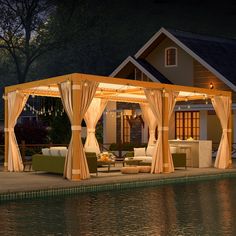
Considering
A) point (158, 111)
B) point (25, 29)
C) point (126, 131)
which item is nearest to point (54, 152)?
point (158, 111)

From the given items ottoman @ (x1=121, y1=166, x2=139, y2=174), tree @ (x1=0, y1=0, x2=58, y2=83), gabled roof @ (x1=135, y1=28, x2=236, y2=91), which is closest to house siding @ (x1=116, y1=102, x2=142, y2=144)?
gabled roof @ (x1=135, y1=28, x2=236, y2=91)

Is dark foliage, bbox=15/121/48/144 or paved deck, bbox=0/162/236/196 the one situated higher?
dark foliage, bbox=15/121/48/144

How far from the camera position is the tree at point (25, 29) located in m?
44.4

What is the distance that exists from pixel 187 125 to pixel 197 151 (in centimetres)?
786

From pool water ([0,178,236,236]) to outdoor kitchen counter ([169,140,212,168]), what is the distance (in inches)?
222

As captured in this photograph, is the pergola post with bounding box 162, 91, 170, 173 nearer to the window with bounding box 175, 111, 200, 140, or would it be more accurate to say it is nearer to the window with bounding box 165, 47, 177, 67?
the window with bounding box 175, 111, 200, 140

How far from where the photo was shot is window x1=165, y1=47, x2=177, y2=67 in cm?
2678

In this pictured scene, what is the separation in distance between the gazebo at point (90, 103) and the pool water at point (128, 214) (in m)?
2.33

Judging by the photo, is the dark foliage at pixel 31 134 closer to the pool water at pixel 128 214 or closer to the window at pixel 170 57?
the window at pixel 170 57

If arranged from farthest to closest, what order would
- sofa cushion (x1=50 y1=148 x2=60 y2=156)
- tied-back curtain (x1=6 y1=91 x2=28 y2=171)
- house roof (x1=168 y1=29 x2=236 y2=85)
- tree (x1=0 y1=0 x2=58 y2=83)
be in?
1. tree (x1=0 y1=0 x2=58 y2=83)
2. house roof (x1=168 y1=29 x2=236 y2=85)
3. tied-back curtain (x1=6 y1=91 x2=28 y2=171)
4. sofa cushion (x1=50 y1=148 x2=60 y2=156)

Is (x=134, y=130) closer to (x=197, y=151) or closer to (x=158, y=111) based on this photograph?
(x=197, y=151)

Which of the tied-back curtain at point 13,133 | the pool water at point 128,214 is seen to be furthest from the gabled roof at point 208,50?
the pool water at point 128,214

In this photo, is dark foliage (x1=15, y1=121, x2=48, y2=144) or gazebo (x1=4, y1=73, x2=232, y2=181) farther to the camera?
dark foliage (x1=15, y1=121, x2=48, y2=144)

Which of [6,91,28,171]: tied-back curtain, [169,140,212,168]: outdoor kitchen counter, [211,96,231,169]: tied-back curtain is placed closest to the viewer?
[6,91,28,171]: tied-back curtain
